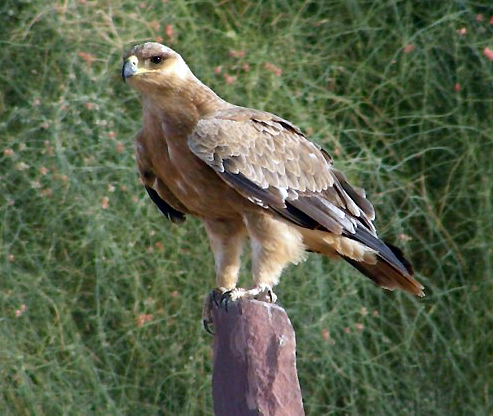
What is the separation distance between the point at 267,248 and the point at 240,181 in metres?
0.22

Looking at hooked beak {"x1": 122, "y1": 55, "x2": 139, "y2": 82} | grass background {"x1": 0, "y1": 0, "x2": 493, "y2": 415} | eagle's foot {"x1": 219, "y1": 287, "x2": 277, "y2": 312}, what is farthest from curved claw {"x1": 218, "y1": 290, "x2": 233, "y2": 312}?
grass background {"x1": 0, "y1": 0, "x2": 493, "y2": 415}

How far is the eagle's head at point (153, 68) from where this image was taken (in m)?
3.70

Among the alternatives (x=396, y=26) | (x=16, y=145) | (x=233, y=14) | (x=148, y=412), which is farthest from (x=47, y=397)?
(x=396, y=26)

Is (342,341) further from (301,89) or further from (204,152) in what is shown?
(204,152)

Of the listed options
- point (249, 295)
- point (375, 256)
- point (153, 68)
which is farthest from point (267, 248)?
point (153, 68)

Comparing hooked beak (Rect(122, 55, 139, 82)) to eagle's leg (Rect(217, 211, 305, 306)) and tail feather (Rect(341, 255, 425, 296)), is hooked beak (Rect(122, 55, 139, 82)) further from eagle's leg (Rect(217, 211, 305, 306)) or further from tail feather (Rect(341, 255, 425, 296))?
tail feather (Rect(341, 255, 425, 296))

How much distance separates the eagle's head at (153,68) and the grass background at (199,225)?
1.17 meters

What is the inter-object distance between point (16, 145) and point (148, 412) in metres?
1.24

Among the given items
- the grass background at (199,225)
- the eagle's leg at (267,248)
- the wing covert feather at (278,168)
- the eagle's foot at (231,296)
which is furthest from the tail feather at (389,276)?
the grass background at (199,225)

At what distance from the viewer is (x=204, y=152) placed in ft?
12.0

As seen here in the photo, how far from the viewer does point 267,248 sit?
12.2 feet

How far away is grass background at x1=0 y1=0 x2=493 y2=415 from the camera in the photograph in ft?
16.1

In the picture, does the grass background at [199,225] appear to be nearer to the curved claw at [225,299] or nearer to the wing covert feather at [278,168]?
the wing covert feather at [278,168]

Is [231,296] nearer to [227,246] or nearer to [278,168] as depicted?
[227,246]
